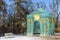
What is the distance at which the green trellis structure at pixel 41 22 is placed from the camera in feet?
12.6

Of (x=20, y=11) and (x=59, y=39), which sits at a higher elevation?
(x=20, y=11)

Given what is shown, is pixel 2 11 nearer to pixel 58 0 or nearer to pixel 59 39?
pixel 58 0

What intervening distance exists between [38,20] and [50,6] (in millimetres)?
530

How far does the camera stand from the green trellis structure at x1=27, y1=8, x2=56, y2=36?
12.6ft

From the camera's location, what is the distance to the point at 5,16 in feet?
14.3

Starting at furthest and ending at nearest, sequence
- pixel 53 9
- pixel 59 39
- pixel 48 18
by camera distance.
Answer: pixel 53 9 → pixel 48 18 → pixel 59 39

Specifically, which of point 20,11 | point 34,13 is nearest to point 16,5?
point 20,11

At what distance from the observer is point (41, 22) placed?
3.88 m

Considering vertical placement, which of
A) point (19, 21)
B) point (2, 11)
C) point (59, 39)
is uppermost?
point (2, 11)

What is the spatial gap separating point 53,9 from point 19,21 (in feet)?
3.01

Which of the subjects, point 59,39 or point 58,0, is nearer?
point 59,39

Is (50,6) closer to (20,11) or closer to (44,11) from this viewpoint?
(44,11)

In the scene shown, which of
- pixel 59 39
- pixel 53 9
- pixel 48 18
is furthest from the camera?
pixel 53 9

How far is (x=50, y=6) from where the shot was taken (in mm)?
4211
